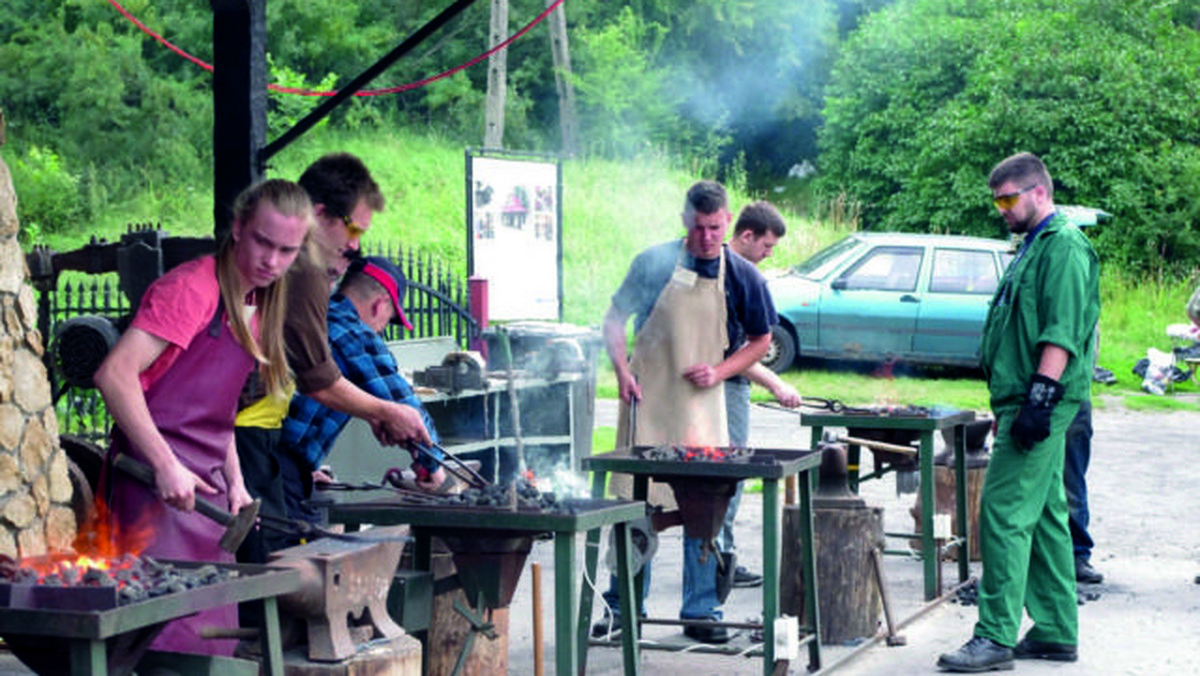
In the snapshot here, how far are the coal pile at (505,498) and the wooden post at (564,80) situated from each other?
83.1 feet

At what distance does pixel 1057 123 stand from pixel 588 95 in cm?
915

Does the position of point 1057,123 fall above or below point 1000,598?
above

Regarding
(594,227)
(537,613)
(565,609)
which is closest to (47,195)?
(594,227)

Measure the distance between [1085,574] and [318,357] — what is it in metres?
5.67

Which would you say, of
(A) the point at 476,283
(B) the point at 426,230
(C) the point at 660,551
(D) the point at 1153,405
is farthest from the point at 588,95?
(C) the point at 660,551

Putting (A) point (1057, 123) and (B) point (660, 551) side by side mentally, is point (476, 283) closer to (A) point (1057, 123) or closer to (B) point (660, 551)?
(B) point (660, 551)

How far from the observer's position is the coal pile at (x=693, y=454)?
6.66 meters

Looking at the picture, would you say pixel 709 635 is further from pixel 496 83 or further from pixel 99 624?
pixel 496 83

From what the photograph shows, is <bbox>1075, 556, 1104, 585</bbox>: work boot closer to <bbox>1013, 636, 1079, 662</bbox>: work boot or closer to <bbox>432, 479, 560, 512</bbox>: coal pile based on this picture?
<bbox>1013, 636, 1079, 662</bbox>: work boot

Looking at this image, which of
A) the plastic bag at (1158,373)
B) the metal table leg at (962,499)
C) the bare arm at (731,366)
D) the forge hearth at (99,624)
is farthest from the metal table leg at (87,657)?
the plastic bag at (1158,373)

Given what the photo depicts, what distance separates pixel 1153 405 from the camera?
63.0 feet

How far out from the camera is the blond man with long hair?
4367 mm

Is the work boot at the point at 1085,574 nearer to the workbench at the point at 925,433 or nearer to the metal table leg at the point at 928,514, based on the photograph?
the workbench at the point at 925,433

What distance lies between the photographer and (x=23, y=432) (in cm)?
684
